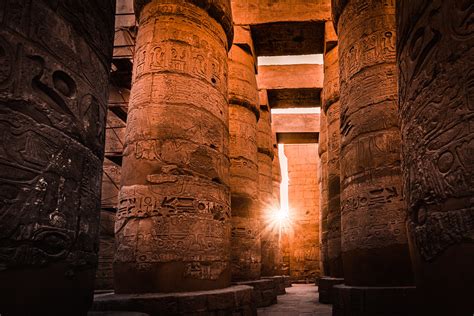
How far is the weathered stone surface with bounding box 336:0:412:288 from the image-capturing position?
434 cm

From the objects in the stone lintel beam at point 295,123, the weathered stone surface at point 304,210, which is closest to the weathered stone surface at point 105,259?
the stone lintel beam at point 295,123

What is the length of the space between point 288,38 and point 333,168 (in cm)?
365

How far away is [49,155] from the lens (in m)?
1.85

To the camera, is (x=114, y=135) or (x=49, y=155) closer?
(x=49, y=155)

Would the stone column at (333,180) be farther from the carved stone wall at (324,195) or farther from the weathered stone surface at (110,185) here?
the weathered stone surface at (110,185)

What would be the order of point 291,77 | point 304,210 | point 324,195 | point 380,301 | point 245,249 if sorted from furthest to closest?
point 304,210 < point 291,77 < point 324,195 < point 245,249 < point 380,301

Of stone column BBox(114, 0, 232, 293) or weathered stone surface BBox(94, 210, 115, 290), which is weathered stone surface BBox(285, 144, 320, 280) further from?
stone column BBox(114, 0, 232, 293)

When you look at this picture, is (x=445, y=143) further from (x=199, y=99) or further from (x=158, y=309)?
(x=199, y=99)

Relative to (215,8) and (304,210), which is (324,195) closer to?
(215,8)

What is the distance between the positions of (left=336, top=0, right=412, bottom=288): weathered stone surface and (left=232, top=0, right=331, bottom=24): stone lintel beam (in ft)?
12.2

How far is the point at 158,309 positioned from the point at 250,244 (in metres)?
4.20

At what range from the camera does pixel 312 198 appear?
17578 millimetres

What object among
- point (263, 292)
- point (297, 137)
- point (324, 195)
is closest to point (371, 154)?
point (263, 292)

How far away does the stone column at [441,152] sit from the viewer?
147 centimetres
